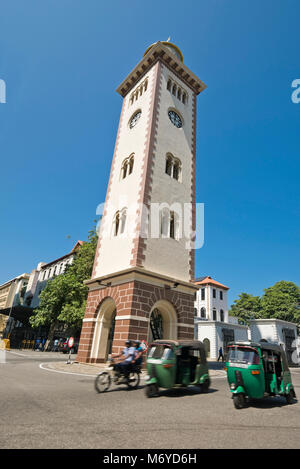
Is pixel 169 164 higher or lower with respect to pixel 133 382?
higher

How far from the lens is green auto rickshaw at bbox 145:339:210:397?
8.46 m

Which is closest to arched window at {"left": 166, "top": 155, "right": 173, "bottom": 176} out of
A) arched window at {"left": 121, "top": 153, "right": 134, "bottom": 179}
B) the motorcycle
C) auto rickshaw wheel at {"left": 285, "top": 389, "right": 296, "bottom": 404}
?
arched window at {"left": 121, "top": 153, "right": 134, "bottom": 179}

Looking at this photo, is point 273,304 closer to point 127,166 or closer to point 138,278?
point 127,166

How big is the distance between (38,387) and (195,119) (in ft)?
77.7

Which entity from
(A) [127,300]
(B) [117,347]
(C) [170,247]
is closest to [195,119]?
(C) [170,247]

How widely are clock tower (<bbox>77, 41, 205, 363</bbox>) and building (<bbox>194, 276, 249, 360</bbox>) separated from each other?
1979 cm

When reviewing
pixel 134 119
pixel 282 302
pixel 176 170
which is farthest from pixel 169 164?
pixel 282 302

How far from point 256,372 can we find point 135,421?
154 inches

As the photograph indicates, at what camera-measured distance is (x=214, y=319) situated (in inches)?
2090

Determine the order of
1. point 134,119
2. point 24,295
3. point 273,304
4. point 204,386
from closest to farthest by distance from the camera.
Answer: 1. point 204,386
2. point 134,119
3. point 273,304
4. point 24,295

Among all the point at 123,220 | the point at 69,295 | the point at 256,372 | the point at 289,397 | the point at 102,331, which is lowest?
the point at 289,397

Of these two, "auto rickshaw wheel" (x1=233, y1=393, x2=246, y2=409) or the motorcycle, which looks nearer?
"auto rickshaw wheel" (x1=233, y1=393, x2=246, y2=409)

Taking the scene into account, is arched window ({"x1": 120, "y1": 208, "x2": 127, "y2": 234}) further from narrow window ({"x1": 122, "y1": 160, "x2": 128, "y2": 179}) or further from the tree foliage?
the tree foliage
